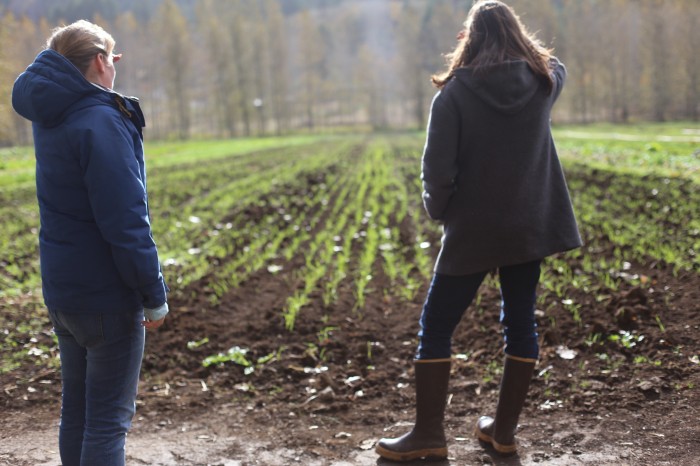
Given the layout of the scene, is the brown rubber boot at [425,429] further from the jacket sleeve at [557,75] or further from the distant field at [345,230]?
the distant field at [345,230]

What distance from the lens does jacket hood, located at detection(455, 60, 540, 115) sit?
2973mm

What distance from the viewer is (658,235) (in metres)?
7.71

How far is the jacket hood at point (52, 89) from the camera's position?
2402 mm

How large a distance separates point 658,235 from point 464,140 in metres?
5.62

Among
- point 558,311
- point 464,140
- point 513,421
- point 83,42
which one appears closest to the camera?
point 83,42

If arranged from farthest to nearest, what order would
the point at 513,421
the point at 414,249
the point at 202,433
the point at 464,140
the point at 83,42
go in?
1. the point at 414,249
2. the point at 202,433
3. the point at 513,421
4. the point at 464,140
5. the point at 83,42

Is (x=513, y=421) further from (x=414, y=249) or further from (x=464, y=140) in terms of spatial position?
(x=414, y=249)

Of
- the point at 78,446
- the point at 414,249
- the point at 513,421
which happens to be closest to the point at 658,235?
the point at 414,249

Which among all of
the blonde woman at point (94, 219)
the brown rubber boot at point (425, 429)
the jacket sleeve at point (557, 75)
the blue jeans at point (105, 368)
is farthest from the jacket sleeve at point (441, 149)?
the blue jeans at point (105, 368)

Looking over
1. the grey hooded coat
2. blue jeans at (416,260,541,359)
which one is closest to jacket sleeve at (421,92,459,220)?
the grey hooded coat

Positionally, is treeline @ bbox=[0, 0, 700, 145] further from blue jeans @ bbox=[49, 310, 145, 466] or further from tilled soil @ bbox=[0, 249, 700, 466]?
blue jeans @ bbox=[49, 310, 145, 466]

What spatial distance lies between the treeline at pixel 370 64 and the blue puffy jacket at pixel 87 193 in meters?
43.7

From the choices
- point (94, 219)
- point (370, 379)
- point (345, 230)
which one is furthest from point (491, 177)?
point (345, 230)

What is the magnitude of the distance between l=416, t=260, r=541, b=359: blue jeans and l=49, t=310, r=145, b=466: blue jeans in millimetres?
1349
